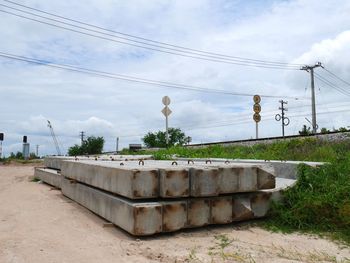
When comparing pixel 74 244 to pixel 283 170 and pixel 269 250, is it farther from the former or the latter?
pixel 283 170

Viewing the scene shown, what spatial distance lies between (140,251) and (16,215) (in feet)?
9.27

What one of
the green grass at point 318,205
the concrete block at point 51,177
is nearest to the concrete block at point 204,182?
the green grass at point 318,205

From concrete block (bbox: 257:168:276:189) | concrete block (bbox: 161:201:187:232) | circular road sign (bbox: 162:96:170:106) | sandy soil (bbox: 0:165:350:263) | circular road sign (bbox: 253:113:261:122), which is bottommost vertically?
sandy soil (bbox: 0:165:350:263)

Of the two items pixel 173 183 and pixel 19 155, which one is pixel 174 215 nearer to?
pixel 173 183

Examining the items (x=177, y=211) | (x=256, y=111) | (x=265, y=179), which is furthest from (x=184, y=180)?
(x=256, y=111)

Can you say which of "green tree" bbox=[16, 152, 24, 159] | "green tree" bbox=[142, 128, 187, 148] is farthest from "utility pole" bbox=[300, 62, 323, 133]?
"green tree" bbox=[16, 152, 24, 159]

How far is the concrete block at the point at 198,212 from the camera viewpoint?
16.0ft

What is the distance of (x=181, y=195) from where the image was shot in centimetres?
479

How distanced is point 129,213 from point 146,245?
0.46 m

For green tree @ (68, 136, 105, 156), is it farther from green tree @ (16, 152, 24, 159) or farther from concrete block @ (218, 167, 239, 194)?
concrete block @ (218, 167, 239, 194)

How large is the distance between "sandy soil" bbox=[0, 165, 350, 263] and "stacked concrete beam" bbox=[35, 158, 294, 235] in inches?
6.6

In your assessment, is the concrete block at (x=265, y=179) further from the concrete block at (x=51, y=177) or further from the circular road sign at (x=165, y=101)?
the circular road sign at (x=165, y=101)

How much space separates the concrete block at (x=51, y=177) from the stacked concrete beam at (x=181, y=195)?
167 inches

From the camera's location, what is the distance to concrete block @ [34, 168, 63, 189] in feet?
31.9
